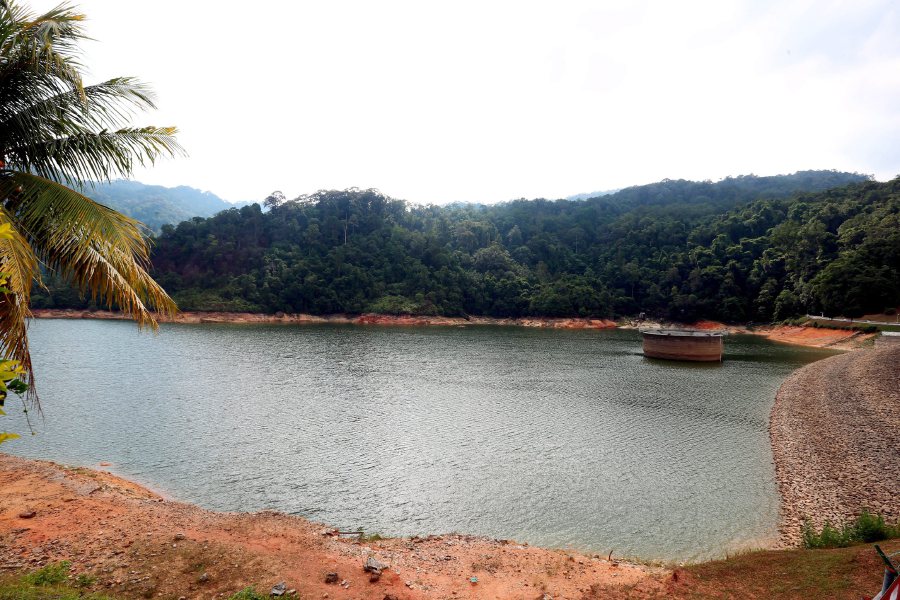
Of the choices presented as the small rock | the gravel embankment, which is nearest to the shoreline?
the gravel embankment

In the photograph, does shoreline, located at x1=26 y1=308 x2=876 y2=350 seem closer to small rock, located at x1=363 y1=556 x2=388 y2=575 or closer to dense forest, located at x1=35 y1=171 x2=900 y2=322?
dense forest, located at x1=35 y1=171 x2=900 y2=322

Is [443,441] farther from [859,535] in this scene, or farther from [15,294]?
[15,294]

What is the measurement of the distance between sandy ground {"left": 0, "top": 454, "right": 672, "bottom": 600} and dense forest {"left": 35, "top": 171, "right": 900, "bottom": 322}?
6408 cm

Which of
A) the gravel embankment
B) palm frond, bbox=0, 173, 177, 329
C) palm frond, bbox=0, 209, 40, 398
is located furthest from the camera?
the gravel embankment

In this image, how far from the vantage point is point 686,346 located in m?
44.1

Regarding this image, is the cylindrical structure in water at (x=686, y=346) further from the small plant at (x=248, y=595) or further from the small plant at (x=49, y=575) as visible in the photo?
the small plant at (x=49, y=575)

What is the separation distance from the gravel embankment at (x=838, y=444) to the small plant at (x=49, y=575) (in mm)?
15599

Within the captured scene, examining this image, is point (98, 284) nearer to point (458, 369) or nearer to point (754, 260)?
point (458, 369)

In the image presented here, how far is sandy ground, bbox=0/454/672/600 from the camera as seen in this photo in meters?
8.17

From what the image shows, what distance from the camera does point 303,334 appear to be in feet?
199

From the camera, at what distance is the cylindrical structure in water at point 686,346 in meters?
43.4

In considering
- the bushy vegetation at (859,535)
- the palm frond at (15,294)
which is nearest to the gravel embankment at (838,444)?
the bushy vegetation at (859,535)

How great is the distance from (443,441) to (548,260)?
3677 inches

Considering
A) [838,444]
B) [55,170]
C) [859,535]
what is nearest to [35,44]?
[55,170]
